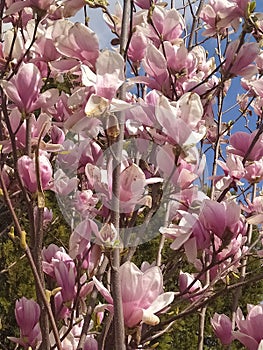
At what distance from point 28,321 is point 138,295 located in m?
0.45

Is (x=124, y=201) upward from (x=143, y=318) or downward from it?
upward

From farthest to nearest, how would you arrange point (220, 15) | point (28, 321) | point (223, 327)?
point (223, 327)
point (220, 15)
point (28, 321)

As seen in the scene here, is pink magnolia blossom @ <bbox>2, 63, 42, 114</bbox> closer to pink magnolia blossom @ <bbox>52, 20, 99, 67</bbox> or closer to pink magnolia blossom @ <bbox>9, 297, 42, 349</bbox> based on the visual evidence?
pink magnolia blossom @ <bbox>52, 20, 99, 67</bbox>

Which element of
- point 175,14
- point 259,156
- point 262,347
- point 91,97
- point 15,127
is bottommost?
point 262,347

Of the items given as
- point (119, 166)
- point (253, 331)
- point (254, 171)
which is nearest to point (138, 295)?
point (119, 166)

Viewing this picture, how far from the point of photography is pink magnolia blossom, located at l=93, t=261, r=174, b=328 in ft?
3.04

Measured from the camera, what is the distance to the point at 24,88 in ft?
3.64

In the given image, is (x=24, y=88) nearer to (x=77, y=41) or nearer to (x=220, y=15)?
(x=77, y=41)

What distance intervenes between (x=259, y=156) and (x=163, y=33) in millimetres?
403

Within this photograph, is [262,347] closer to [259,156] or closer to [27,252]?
[27,252]

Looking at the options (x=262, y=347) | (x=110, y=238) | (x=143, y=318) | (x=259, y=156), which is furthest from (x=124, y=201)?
(x=259, y=156)

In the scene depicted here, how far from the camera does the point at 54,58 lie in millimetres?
1255

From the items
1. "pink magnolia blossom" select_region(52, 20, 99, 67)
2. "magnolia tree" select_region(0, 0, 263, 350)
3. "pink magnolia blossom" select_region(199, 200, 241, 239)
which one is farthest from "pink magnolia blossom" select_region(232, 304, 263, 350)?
"pink magnolia blossom" select_region(52, 20, 99, 67)

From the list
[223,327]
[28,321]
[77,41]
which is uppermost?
[77,41]
